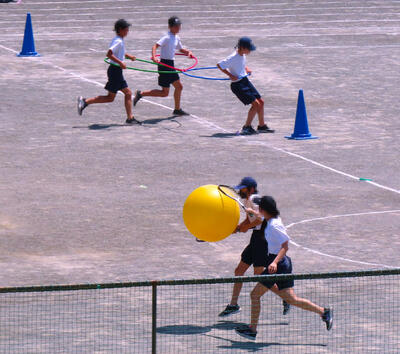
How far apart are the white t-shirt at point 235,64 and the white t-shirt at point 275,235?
32.7 feet

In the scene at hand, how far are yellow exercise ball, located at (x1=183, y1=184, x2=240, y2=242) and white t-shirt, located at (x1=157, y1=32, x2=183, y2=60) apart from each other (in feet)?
37.3

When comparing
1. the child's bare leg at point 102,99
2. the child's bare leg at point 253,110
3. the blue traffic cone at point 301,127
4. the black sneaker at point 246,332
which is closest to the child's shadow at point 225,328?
the black sneaker at point 246,332

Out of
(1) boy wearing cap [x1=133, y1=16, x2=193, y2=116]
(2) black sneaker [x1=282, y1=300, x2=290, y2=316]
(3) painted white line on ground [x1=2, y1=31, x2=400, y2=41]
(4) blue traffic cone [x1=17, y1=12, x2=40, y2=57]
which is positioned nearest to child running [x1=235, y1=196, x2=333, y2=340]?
(2) black sneaker [x1=282, y1=300, x2=290, y2=316]

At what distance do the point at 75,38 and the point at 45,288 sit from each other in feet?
84.3

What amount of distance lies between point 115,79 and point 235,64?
8.26ft

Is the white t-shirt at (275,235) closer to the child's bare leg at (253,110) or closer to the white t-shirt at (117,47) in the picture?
the child's bare leg at (253,110)

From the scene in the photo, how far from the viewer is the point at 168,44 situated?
2200 centimetres

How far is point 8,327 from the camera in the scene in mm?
10320

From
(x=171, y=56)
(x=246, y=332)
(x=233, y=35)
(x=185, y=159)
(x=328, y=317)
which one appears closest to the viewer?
(x=246, y=332)

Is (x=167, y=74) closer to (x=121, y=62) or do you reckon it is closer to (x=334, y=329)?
(x=121, y=62)

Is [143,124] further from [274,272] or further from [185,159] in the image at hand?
[274,272]

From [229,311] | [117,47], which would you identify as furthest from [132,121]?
[229,311]

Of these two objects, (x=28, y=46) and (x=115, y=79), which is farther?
(x=28, y=46)

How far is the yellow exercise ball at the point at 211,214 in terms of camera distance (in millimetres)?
10758
